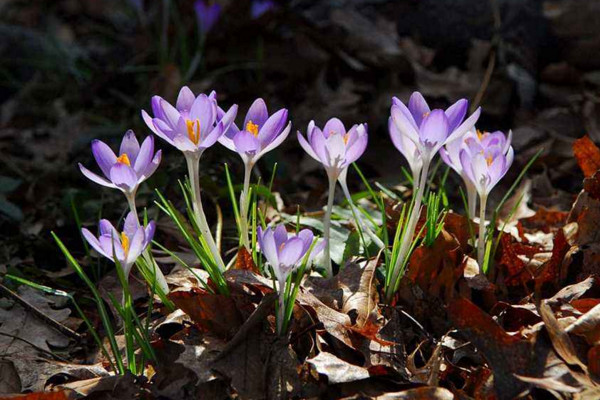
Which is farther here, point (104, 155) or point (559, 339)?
point (104, 155)

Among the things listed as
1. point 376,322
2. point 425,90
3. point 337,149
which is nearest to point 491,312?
point 376,322

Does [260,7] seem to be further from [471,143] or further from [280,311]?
[280,311]

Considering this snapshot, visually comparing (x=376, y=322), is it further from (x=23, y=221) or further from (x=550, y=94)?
(x=550, y=94)

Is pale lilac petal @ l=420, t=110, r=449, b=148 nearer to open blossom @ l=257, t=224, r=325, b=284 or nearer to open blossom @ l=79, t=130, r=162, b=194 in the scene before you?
open blossom @ l=257, t=224, r=325, b=284

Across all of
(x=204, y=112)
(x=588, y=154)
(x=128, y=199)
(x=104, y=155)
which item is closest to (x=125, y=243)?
(x=128, y=199)

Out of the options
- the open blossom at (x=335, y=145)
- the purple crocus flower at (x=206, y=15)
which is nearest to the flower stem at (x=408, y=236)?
the open blossom at (x=335, y=145)

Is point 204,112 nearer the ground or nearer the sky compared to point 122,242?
nearer the sky
